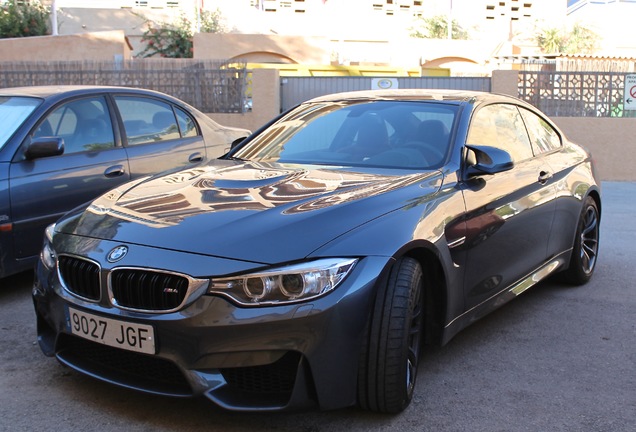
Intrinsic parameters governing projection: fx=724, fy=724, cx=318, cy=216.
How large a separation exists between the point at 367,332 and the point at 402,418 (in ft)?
1.71

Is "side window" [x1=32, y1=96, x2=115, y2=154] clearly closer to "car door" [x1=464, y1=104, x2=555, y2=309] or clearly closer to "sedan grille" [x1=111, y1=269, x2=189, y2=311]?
"sedan grille" [x1=111, y1=269, x2=189, y2=311]

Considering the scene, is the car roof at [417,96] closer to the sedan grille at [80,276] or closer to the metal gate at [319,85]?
the sedan grille at [80,276]

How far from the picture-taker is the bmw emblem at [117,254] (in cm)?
301

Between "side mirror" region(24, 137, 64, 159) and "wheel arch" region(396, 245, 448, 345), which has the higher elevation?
"side mirror" region(24, 137, 64, 159)

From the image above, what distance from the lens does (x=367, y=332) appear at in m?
2.97

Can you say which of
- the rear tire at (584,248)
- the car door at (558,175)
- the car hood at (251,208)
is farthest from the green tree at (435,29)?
the car hood at (251,208)

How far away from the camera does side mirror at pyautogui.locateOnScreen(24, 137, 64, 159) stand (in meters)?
5.02

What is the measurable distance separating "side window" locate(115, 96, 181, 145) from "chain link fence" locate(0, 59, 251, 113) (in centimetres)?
732

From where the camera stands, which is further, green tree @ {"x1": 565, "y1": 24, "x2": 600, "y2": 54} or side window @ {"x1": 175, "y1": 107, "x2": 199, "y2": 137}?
green tree @ {"x1": 565, "y1": 24, "x2": 600, "y2": 54}

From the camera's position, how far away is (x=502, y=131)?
4.66m

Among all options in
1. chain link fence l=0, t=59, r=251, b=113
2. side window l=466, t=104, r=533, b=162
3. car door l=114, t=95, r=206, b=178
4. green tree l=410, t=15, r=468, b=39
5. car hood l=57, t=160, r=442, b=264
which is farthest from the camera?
green tree l=410, t=15, r=468, b=39

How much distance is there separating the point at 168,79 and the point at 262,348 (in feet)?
37.7

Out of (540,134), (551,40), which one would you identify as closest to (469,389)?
(540,134)

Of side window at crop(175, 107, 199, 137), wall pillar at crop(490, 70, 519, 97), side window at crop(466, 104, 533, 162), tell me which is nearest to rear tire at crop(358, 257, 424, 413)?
side window at crop(466, 104, 533, 162)
